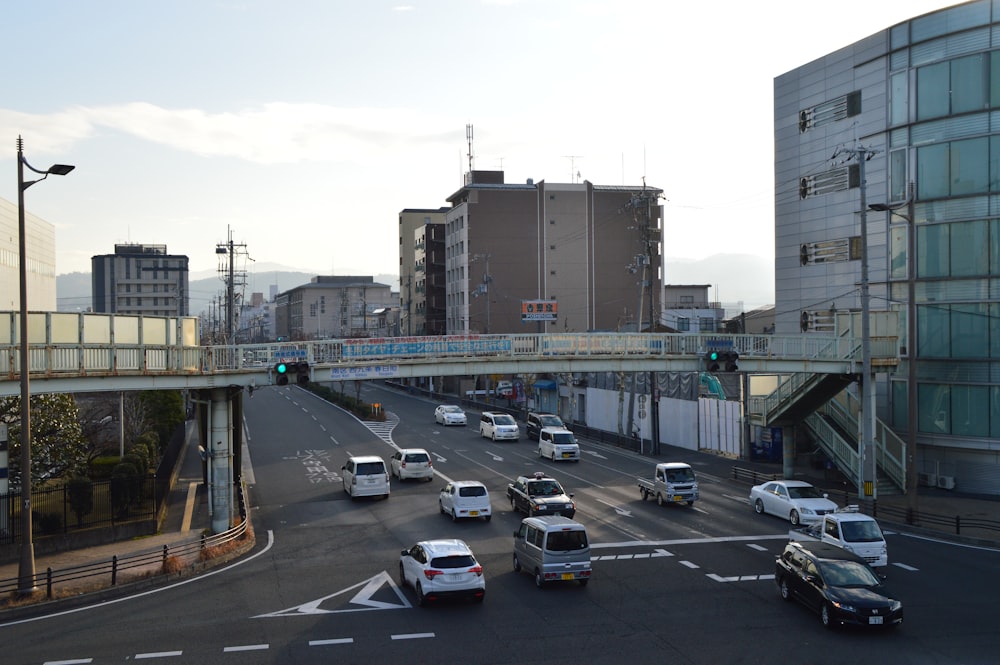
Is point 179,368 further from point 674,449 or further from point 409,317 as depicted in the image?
point 409,317

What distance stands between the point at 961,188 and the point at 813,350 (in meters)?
9.84

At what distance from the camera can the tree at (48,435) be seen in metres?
31.4

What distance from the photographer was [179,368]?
28.6 meters

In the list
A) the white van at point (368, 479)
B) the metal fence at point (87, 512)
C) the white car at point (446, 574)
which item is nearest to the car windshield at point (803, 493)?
the white car at point (446, 574)

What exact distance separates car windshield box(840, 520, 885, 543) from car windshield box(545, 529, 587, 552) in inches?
306

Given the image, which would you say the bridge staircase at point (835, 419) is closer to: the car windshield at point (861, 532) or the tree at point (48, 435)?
the car windshield at point (861, 532)

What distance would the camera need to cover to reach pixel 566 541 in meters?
22.2

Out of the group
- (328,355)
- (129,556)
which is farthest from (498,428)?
(129,556)

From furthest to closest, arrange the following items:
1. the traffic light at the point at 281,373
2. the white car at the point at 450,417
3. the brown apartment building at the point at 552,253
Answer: the brown apartment building at the point at 552,253 → the white car at the point at 450,417 → the traffic light at the point at 281,373

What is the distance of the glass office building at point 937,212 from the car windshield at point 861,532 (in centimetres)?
1568

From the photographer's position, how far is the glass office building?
126 ft

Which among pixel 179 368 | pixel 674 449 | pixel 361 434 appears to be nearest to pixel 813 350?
pixel 674 449

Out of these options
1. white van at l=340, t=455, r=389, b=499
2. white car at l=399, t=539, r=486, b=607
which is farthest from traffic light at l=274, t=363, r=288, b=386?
white car at l=399, t=539, r=486, b=607

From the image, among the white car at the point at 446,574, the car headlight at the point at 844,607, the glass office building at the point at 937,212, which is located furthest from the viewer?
the glass office building at the point at 937,212
